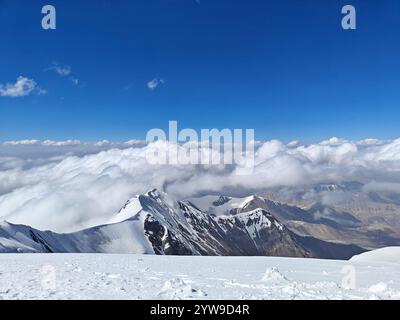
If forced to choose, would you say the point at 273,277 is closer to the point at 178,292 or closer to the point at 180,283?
the point at 180,283

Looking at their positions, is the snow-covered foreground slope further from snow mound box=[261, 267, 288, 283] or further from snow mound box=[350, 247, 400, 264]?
snow mound box=[350, 247, 400, 264]

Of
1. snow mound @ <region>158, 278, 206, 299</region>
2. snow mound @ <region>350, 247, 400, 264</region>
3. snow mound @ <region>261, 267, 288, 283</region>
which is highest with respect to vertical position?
snow mound @ <region>158, 278, 206, 299</region>

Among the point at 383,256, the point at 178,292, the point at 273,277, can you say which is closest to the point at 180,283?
the point at 178,292

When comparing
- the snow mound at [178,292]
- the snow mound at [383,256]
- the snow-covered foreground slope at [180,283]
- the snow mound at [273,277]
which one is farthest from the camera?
the snow mound at [383,256]

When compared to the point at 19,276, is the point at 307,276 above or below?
below

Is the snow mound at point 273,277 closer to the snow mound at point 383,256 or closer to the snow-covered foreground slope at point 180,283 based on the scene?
the snow-covered foreground slope at point 180,283

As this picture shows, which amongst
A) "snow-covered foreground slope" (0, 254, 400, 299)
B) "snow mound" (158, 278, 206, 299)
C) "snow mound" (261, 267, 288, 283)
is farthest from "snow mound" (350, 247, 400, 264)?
"snow mound" (158, 278, 206, 299)

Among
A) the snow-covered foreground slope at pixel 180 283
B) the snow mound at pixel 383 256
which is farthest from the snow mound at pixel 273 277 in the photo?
the snow mound at pixel 383 256

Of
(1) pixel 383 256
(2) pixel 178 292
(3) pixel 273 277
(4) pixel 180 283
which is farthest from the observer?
(1) pixel 383 256
